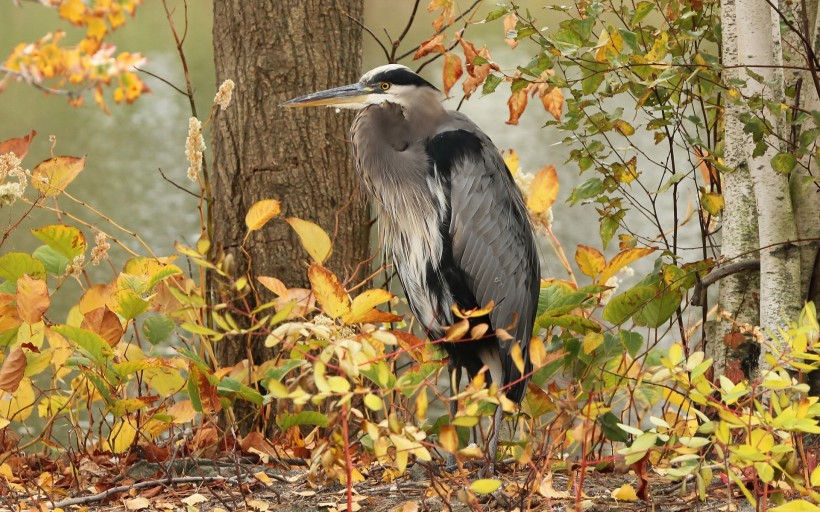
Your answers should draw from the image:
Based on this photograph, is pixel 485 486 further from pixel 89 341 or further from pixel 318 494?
pixel 89 341

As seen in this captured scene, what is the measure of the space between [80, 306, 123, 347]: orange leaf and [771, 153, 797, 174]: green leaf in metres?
1.46

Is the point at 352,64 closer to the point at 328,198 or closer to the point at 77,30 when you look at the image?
the point at 328,198

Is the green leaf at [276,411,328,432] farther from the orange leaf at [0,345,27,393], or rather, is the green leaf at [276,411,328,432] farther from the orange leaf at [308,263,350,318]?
the orange leaf at [0,345,27,393]

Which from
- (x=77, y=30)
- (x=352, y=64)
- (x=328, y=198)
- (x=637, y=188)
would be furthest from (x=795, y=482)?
(x=77, y=30)

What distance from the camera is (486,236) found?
7.21 ft

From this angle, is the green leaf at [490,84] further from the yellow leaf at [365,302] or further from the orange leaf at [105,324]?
the orange leaf at [105,324]

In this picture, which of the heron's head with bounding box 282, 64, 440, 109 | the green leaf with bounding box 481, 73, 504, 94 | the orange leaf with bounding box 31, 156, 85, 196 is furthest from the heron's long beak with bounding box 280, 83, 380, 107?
the orange leaf with bounding box 31, 156, 85, 196

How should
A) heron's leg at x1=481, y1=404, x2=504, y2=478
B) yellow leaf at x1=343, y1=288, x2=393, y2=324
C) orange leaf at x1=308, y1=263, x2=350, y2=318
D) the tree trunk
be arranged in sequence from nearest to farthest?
1. orange leaf at x1=308, y1=263, x2=350, y2=318
2. yellow leaf at x1=343, y1=288, x2=393, y2=324
3. heron's leg at x1=481, y1=404, x2=504, y2=478
4. the tree trunk

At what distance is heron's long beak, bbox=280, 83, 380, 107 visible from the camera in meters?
2.17

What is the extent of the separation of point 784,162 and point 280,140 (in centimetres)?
138

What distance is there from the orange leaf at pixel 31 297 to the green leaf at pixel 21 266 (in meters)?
0.14

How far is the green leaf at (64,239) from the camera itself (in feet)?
6.84

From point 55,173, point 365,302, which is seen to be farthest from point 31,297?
point 365,302

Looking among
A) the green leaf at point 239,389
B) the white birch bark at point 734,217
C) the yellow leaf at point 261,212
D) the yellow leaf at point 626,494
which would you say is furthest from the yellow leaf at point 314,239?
the white birch bark at point 734,217
